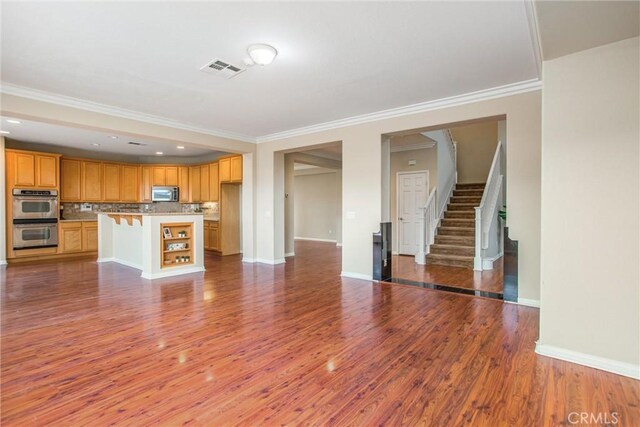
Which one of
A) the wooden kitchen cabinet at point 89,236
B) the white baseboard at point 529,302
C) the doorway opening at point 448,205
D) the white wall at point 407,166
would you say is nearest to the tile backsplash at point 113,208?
the wooden kitchen cabinet at point 89,236

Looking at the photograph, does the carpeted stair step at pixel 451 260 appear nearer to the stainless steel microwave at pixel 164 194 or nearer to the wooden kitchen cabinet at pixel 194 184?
the wooden kitchen cabinet at pixel 194 184

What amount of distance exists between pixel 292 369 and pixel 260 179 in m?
5.23

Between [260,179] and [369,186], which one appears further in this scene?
[260,179]

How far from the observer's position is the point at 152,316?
11.8 ft

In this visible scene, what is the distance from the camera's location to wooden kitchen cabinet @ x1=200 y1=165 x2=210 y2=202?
8773mm

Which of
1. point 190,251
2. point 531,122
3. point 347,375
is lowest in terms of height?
point 347,375

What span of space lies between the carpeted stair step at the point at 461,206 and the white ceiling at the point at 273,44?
4255mm

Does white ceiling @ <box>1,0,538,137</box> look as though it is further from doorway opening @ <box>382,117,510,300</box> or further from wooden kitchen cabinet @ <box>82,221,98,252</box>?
wooden kitchen cabinet @ <box>82,221,98,252</box>

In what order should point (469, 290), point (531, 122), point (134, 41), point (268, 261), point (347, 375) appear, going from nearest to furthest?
point (347, 375), point (134, 41), point (531, 122), point (469, 290), point (268, 261)

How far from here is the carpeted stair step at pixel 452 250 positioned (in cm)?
669

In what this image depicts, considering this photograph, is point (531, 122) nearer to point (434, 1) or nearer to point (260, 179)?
point (434, 1)

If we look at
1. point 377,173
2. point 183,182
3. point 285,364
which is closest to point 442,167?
point 377,173

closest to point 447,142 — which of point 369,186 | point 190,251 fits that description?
point 369,186

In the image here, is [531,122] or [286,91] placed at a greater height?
[286,91]
